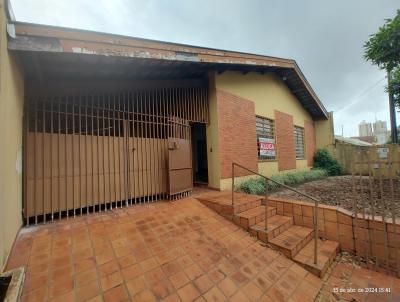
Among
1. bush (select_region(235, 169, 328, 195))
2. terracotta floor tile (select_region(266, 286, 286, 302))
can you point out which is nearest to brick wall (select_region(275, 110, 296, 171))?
bush (select_region(235, 169, 328, 195))

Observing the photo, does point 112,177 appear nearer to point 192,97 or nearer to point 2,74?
point 2,74

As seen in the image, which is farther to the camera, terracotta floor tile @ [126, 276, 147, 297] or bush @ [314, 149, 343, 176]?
bush @ [314, 149, 343, 176]

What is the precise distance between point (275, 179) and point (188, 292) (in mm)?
6287

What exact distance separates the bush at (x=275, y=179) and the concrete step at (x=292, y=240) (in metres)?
2.10

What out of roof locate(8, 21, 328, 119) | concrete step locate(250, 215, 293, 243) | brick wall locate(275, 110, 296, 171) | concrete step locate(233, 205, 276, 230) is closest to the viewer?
roof locate(8, 21, 328, 119)

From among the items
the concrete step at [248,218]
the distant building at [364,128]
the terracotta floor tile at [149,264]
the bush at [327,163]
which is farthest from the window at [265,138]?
the distant building at [364,128]

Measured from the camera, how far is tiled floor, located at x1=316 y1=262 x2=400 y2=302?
2723 millimetres

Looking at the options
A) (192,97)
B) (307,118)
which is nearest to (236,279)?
(192,97)

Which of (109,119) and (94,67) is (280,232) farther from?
(94,67)

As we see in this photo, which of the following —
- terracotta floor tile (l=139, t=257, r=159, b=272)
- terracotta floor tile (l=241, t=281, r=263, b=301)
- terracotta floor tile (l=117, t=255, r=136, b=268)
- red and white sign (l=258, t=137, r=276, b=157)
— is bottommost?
terracotta floor tile (l=241, t=281, r=263, b=301)

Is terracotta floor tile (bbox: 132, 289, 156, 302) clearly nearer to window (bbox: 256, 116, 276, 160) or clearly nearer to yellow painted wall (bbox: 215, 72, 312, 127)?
yellow painted wall (bbox: 215, 72, 312, 127)

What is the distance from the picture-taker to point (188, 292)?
7.38 feet

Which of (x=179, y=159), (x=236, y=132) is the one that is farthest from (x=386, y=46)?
(x=179, y=159)

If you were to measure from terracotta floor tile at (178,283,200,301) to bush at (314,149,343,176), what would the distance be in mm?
11697
